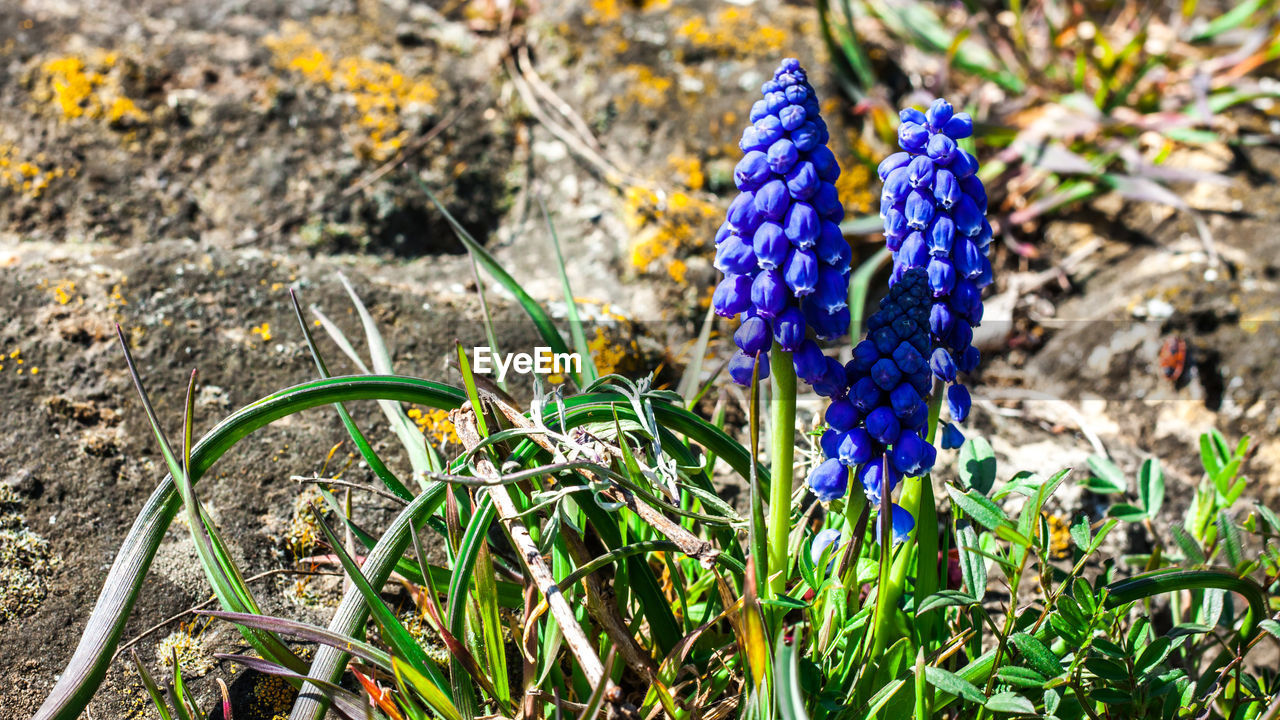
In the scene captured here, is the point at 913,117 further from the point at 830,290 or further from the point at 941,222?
the point at 830,290

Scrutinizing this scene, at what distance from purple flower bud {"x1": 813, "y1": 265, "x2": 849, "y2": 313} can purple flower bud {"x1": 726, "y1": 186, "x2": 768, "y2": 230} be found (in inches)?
4.9

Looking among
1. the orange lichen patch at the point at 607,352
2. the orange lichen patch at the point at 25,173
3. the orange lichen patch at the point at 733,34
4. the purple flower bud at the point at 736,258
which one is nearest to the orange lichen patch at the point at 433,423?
the orange lichen patch at the point at 607,352

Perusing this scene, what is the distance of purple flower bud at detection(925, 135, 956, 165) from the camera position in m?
1.39

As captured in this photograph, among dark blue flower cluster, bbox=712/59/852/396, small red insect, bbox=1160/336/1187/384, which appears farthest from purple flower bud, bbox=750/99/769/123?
small red insect, bbox=1160/336/1187/384

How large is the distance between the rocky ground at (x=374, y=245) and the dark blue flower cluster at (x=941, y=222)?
3.45 feet

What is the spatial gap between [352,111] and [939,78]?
2513 millimetres

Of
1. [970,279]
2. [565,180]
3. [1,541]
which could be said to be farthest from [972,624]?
[565,180]

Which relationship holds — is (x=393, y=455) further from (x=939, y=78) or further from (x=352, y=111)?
(x=939, y=78)

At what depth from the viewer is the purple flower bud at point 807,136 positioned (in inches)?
50.7

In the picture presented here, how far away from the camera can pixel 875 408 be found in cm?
137

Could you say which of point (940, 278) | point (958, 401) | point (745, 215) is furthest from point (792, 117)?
point (958, 401)

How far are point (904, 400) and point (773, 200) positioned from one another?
36 centimetres

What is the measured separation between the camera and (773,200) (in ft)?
4.25

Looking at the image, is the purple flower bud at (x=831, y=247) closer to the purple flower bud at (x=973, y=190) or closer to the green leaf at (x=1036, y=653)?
the purple flower bud at (x=973, y=190)
